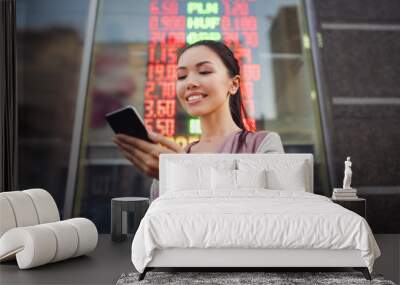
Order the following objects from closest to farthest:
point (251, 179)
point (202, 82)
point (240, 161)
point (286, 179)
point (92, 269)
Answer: point (92, 269) → point (251, 179) → point (286, 179) → point (240, 161) → point (202, 82)

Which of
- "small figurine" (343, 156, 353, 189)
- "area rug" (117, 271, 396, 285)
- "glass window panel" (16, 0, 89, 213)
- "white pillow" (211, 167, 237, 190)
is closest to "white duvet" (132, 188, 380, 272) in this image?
"area rug" (117, 271, 396, 285)

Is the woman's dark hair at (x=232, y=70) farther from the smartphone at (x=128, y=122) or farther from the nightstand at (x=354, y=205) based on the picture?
the nightstand at (x=354, y=205)

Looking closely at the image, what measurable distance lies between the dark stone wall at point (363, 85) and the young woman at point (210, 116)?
2.54 ft

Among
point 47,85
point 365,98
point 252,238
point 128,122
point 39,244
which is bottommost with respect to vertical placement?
point 39,244

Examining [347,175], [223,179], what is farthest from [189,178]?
[347,175]

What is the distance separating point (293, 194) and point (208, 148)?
136cm

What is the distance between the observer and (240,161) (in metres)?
5.30

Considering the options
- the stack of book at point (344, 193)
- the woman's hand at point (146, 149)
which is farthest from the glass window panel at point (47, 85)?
the stack of book at point (344, 193)

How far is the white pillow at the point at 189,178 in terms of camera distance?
195 inches

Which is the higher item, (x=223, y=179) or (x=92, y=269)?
(x=223, y=179)

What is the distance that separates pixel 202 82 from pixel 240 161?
35.7 inches

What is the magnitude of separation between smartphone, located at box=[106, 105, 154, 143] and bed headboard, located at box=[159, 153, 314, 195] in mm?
380

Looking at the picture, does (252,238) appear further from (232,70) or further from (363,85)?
(363,85)

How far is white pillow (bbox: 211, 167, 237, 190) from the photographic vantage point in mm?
4828
